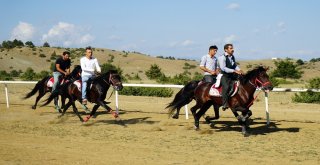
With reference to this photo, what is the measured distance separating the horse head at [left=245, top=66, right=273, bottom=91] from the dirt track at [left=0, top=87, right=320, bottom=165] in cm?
126

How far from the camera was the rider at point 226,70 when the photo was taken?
1220 cm

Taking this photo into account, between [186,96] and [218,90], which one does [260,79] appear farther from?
[186,96]

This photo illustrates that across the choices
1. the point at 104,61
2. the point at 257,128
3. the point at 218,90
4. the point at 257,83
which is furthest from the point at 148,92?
the point at 104,61

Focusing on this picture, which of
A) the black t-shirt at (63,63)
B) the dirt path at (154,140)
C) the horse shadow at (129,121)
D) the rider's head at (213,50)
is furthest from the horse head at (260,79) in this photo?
the black t-shirt at (63,63)

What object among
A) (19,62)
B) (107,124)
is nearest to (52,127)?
(107,124)

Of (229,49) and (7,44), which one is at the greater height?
(7,44)

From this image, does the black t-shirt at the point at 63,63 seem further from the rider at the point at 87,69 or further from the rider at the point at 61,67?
the rider at the point at 87,69

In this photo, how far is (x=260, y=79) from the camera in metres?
11.9

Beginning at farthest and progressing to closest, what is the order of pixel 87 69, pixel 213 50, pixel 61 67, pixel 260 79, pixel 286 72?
pixel 286 72 < pixel 61 67 < pixel 87 69 < pixel 213 50 < pixel 260 79

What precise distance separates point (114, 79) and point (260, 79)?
4.54 metres

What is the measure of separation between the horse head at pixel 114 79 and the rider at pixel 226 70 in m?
3.26

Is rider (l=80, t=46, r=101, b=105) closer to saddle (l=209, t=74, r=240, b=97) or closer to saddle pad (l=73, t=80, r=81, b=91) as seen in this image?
saddle pad (l=73, t=80, r=81, b=91)

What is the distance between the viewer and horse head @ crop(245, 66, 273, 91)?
38.6ft

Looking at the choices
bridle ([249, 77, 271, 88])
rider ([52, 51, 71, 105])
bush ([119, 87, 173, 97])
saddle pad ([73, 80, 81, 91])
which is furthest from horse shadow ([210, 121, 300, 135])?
bush ([119, 87, 173, 97])
